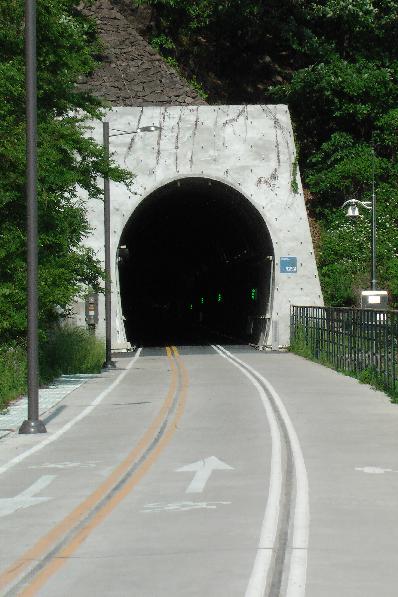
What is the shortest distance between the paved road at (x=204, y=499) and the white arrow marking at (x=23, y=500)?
0.03 metres

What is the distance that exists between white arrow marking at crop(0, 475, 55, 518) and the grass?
36.9 ft

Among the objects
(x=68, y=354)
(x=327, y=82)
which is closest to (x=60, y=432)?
(x=68, y=354)

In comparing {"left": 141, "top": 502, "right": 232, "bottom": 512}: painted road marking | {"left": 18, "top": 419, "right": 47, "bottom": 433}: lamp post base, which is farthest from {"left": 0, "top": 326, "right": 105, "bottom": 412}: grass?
{"left": 141, "top": 502, "right": 232, "bottom": 512}: painted road marking

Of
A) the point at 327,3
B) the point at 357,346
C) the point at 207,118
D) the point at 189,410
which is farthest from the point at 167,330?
the point at 189,410

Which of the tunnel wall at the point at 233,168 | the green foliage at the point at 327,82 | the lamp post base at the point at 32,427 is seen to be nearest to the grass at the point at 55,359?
the lamp post base at the point at 32,427

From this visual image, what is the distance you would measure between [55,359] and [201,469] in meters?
21.2

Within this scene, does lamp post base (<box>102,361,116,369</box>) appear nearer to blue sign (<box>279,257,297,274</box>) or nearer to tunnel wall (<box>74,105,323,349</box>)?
A: tunnel wall (<box>74,105,323,349</box>)

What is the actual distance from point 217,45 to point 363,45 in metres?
9.53

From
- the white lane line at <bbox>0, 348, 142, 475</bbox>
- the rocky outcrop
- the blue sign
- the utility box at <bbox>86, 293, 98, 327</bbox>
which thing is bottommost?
the white lane line at <bbox>0, 348, 142, 475</bbox>

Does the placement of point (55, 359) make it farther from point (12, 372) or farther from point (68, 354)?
point (12, 372)

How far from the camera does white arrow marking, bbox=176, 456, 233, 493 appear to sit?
1375cm

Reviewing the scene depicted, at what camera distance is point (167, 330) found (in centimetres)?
8481

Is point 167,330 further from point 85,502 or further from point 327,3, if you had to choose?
point 85,502

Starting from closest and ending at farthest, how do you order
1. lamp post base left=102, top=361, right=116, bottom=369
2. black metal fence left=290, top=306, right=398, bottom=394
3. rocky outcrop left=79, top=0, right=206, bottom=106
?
black metal fence left=290, top=306, right=398, bottom=394 → lamp post base left=102, top=361, right=116, bottom=369 → rocky outcrop left=79, top=0, right=206, bottom=106
